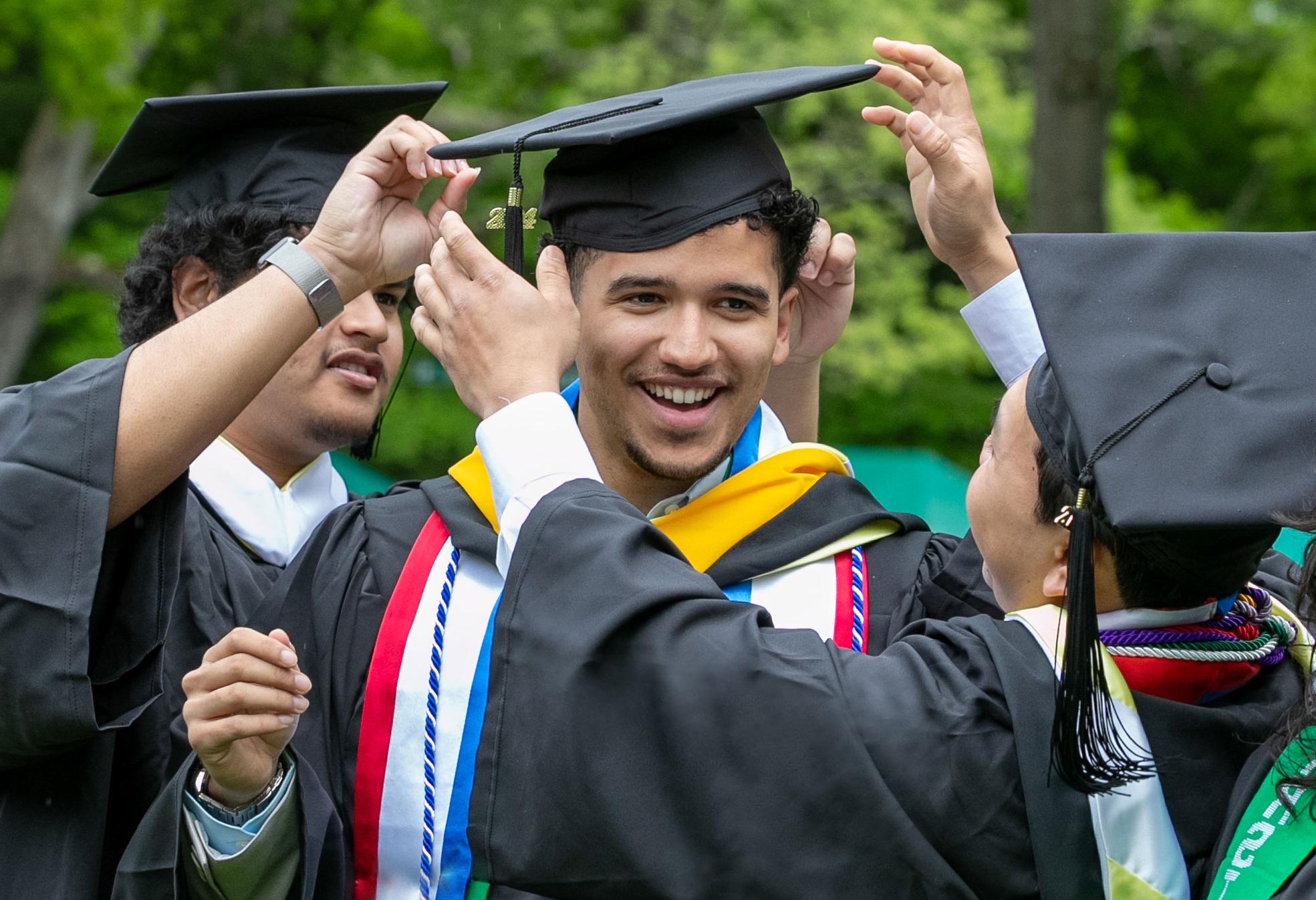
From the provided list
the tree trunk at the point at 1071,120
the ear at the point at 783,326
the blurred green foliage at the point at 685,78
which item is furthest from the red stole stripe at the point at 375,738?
the blurred green foliage at the point at 685,78

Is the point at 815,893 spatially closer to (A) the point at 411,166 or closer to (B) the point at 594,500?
(B) the point at 594,500

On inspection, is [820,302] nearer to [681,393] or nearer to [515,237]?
[681,393]

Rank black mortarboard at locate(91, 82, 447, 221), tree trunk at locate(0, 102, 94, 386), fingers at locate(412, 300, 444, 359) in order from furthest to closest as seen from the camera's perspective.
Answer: tree trunk at locate(0, 102, 94, 386), black mortarboard at locate(91, 82, 447, 221), fingers at locate(412, 300, 444, 359)

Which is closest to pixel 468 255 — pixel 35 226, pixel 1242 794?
pixel 1242 794

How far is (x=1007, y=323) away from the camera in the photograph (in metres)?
2.87

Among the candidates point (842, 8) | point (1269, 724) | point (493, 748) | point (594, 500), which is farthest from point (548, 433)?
point (842, 8)

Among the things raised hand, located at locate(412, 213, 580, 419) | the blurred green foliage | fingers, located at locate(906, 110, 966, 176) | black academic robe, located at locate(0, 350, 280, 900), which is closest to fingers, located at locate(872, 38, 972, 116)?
fingers, located at locate(906, 110, 966, 176)

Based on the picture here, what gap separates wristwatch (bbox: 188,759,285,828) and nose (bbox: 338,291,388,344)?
1298mm

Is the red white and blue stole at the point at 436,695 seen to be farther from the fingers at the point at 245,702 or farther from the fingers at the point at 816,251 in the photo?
the fingers at the point at 816,251

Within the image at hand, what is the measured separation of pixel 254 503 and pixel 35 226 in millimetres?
9935

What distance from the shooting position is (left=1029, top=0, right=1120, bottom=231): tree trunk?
21.8 feet

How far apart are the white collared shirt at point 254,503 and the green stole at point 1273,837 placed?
6.43 ft

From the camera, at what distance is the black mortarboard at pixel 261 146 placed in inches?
126

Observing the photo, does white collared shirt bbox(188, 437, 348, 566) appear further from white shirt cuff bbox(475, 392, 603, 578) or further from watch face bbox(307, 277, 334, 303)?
white shirt cuff bbox(475, 392, 603, 578)
